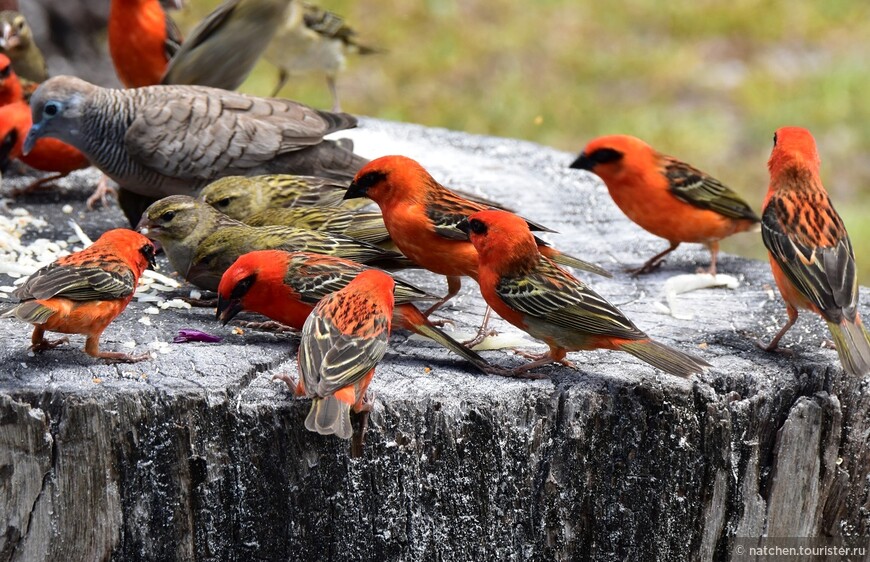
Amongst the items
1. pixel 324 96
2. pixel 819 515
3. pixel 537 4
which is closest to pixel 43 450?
pixel 819 515

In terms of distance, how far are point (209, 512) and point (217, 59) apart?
A: 361cm

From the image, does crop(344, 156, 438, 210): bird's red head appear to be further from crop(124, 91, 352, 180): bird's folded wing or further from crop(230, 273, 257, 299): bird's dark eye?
crop(124, 91, 352, 180): bird's folded wing

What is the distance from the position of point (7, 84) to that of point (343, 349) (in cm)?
388

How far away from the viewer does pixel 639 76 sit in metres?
12.5

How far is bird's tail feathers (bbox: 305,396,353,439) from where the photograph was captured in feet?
12.3

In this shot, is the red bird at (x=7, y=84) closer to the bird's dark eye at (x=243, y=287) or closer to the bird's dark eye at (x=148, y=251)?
the bird's dark eye at (x=148, y=251)

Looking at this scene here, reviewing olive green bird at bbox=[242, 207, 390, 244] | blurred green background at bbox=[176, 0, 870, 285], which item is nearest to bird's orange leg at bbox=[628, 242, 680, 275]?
olive green bird at bbox=[242, 207, 390, 244]

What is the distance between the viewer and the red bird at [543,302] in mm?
4277

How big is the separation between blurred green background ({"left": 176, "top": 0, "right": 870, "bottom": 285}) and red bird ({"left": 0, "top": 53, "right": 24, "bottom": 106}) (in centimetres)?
452

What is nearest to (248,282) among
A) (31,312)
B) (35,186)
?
(31,312)

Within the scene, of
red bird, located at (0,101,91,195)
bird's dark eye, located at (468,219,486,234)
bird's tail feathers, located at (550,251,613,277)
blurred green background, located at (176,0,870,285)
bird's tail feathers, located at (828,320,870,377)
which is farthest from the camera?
blurred green background, located at (176,0,870,285)

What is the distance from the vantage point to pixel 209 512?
4.02 metres

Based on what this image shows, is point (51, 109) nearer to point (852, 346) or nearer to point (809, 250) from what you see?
point (809, 250)

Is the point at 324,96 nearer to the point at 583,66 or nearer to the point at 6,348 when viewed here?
the point at 583,66
